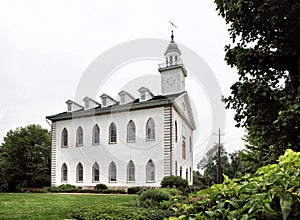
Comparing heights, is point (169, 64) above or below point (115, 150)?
above

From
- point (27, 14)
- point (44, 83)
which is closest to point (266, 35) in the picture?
point (27, 14)

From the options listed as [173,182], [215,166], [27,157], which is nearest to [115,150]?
[173,182]

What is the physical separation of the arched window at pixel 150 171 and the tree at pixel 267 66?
50.8ft

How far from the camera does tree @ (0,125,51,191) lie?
101 feet

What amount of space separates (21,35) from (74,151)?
14.4m

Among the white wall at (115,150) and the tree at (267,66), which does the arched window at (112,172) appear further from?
the tree at (267,66)

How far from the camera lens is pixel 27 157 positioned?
33.7 metres

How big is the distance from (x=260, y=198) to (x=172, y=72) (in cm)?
2650

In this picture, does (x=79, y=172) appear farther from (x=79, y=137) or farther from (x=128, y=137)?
(x=128, y=137)

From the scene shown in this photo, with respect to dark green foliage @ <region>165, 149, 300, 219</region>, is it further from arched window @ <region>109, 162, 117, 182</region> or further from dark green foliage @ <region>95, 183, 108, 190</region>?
arched window @ <region>109, 162, 117, 182</region>

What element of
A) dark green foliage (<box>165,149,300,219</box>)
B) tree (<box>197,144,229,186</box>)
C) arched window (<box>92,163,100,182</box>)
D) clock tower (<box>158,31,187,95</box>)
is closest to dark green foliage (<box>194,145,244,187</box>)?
tree (<box>197,144,229,186</box>)

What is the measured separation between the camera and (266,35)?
7496 mm

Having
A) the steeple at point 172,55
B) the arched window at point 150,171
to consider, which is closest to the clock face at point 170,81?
the steeple at point 172,55

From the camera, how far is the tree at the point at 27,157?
3066cm
